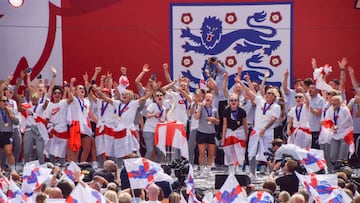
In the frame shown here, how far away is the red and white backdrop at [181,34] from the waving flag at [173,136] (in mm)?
3728

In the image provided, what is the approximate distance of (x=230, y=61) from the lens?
71.4 ft

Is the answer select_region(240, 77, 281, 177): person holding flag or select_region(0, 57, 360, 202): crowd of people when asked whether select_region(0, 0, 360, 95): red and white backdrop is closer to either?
select_region(0, 57, 360, 202): crowd of people

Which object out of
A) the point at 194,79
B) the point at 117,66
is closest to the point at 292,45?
the point at 194,79

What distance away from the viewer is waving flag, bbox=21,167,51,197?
502 inches

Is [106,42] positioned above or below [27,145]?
above

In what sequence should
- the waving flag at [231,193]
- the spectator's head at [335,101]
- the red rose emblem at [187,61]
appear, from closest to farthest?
the waving flag at [231,193], the spectator's head at [335,101], the red rose emblem at [187,61]

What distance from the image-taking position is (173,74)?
2175 centimetres

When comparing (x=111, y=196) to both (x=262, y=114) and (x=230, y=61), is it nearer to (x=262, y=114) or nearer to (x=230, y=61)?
(x=262, y=114)

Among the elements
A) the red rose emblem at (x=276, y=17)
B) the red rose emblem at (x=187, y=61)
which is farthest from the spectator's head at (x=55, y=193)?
the red rose emblem at (x=276, y=17)

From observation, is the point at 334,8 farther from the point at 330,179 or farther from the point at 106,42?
the point at 330,179

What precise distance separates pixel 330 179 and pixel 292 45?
403 inches

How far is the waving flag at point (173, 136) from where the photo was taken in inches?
712

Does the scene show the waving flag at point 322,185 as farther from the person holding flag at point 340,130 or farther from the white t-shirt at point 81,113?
the white t-shirt at point 81,113

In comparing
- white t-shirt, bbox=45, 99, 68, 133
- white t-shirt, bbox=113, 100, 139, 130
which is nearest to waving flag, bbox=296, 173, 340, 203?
white t-shirt, bbox=113, 100, 139, 130
